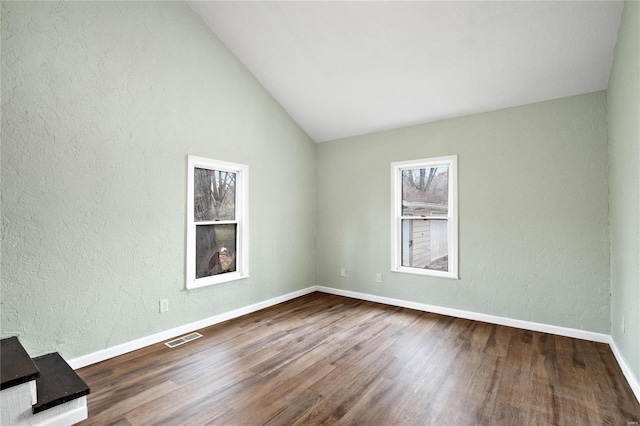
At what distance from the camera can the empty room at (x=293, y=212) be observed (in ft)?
7.38

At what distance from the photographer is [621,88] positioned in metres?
2.50

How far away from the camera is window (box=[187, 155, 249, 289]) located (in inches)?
136

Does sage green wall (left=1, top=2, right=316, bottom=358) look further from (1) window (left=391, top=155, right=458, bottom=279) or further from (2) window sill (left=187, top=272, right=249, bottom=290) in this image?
(1) window (left=391, top=155, right=458, bottom=279)

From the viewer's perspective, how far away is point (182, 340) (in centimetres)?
317

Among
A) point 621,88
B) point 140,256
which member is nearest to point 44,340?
point 140,256

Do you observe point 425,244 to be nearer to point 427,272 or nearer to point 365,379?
point 427,272

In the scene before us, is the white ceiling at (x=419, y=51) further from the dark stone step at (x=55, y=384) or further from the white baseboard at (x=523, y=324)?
the dark stone step at (x=55, y=384)

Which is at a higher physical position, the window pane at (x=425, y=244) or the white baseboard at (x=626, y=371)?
the window pane at (x=425, y=244)

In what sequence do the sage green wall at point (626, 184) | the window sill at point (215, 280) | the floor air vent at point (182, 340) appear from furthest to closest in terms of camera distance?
the window sill at point (215, 280), the floor air vent at point (182, 340), the sage green wall at point (626, 184)

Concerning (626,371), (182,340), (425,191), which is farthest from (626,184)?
(182,340)

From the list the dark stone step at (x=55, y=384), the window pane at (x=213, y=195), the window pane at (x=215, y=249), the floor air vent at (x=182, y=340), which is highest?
the window pane at (x=213, y=195)

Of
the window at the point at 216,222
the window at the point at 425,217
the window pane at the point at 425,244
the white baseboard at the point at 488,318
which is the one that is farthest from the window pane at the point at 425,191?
the window at the point at 216,222

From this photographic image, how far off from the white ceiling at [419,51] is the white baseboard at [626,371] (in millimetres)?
2460

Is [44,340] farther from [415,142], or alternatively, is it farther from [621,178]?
[621,178]
